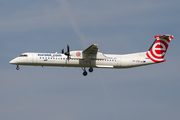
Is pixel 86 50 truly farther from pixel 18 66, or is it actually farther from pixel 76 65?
pixel 18 66

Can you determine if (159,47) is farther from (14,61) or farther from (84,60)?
(14,61)

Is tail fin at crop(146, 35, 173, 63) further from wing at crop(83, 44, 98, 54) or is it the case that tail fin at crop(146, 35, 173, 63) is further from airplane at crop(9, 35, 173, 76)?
wing at crop(83, 44, 98, 54)

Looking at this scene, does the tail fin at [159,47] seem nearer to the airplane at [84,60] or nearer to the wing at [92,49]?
the airplane at [84,60]

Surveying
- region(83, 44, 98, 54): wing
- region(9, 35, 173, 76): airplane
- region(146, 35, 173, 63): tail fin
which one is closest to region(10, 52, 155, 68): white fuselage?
region(9, 35, 173, 76): airplane

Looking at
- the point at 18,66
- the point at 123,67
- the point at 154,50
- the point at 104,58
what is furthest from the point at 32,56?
the point at 154,50

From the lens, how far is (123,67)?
41312 mm

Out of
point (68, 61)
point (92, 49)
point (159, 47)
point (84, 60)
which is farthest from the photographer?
point (159, 47)

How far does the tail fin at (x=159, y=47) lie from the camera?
4231 centimetres

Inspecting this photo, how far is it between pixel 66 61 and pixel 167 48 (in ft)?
42.2

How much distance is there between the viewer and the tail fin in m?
42.3

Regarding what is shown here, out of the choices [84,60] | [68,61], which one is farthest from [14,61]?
[84,60]

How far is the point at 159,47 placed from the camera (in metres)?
42.8

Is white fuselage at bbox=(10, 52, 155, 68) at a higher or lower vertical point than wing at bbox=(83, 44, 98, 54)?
lower

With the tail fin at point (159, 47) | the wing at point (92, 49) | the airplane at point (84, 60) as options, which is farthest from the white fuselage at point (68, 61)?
the tail fin at point (159, 47)
